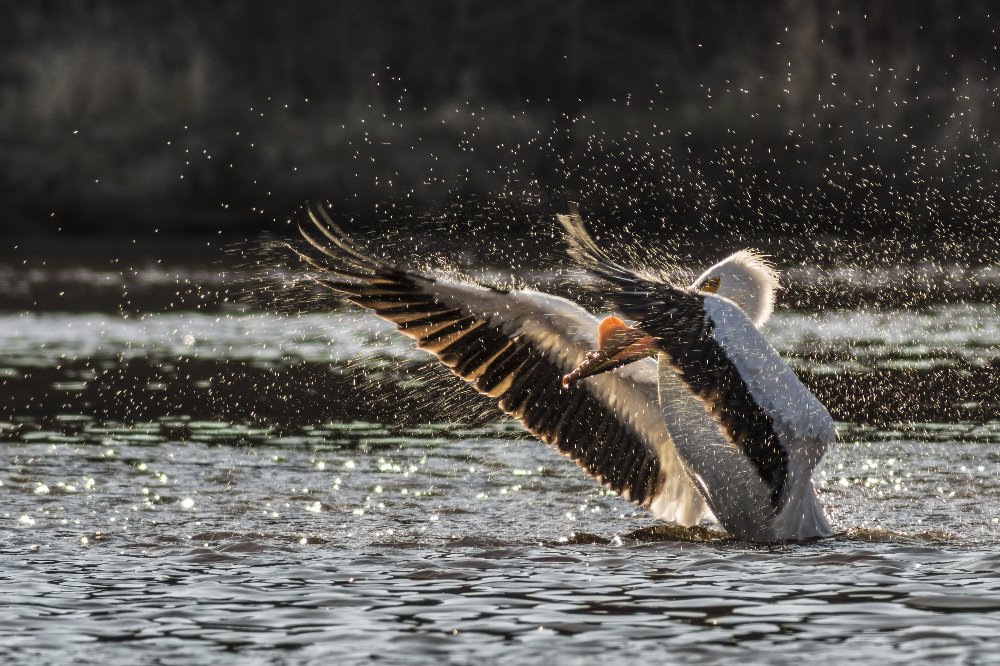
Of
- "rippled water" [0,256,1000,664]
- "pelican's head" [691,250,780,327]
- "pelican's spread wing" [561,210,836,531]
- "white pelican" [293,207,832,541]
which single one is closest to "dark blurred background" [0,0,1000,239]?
"rippled water" [0,256,1000,664]

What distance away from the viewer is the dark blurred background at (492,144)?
69.3 feet

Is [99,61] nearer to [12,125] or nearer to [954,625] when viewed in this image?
[12,125]

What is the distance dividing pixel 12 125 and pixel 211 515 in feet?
52.6

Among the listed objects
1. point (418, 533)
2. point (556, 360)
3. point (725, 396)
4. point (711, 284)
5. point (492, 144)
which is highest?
point (492, 144)

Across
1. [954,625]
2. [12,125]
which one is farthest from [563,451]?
[12,125]

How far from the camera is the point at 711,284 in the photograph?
8.13 metres

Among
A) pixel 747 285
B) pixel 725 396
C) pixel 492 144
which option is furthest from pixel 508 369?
pixel 492 144

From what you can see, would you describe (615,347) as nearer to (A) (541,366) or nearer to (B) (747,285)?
(A) (541,366)

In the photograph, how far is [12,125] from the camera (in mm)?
22859

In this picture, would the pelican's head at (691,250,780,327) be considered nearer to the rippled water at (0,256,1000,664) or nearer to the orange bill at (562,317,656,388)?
the rippled water at (0,256,1000,664)

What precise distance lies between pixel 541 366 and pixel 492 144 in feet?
48.4

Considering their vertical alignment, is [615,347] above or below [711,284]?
below

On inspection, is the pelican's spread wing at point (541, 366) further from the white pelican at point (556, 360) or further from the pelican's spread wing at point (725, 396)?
the pelican's spread wing at point (725, 396)

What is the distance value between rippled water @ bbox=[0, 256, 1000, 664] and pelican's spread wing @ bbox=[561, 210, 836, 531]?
11.3 inches
